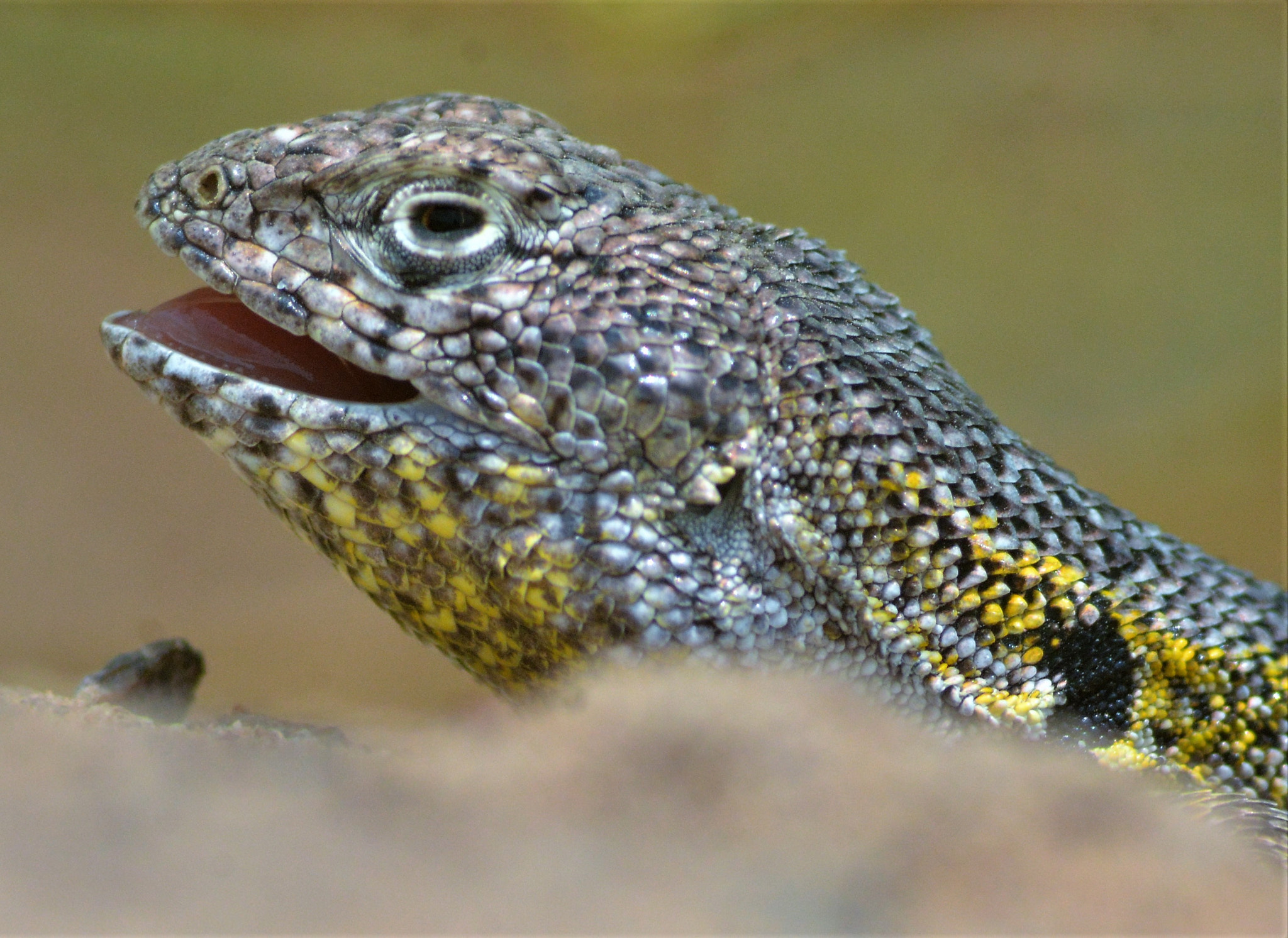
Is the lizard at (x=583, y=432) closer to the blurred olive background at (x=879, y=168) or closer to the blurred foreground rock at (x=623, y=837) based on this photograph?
the blurred foreground rock at (x=623, y=837)

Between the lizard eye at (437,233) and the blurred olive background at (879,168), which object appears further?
the blurred olive background at (879,168)

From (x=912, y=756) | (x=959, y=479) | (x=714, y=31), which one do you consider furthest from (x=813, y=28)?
(x=912, y=756)

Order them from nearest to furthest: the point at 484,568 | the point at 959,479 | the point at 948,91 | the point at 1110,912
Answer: the point at 1110,912 → the point at 484,568 → the point at 959,479 → the point at 948,91

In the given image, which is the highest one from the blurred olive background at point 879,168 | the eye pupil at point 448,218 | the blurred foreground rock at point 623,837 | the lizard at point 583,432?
the blurred olive background at point 879,168

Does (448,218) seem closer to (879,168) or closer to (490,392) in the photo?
(490,392)

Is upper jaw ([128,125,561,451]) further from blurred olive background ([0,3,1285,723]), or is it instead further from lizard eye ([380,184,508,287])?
blurred olive background ([0,3,1285,723])

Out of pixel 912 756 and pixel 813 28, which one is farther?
pixel 813 28

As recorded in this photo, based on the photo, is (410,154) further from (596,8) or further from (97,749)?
(596,8)

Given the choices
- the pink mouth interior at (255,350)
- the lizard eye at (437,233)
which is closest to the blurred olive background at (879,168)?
the pink mouth interior at (255,350)
